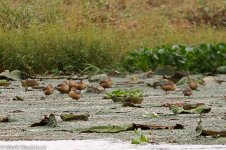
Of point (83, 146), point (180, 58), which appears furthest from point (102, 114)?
point (180, 58)

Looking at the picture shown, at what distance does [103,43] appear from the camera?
10406 millimetres

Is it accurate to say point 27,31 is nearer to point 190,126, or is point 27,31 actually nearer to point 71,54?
point 71,54

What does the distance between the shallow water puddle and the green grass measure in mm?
7114

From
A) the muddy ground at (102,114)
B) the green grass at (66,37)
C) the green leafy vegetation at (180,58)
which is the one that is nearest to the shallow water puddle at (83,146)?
the muddy ground at (102,114)

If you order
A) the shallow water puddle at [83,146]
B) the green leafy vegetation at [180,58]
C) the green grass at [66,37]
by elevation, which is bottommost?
the green leafy vegetation at [180,58]

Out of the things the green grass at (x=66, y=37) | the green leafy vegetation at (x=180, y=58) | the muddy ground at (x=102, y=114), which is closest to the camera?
the muddy ground at (x=102, y=114)

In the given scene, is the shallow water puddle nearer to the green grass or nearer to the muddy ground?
the muddy ground

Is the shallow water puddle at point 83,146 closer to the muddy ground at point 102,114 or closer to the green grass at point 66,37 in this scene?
the muddy ground at point 102,114

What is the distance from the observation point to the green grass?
995 cm

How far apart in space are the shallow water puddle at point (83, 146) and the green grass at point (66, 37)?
7114 mm

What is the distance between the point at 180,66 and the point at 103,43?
1.05 m

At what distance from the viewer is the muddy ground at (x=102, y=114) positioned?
295 cm

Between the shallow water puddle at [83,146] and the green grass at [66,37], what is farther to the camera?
the green grass at [66,37]

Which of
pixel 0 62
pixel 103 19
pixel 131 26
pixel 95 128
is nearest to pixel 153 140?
pixel 95 128
